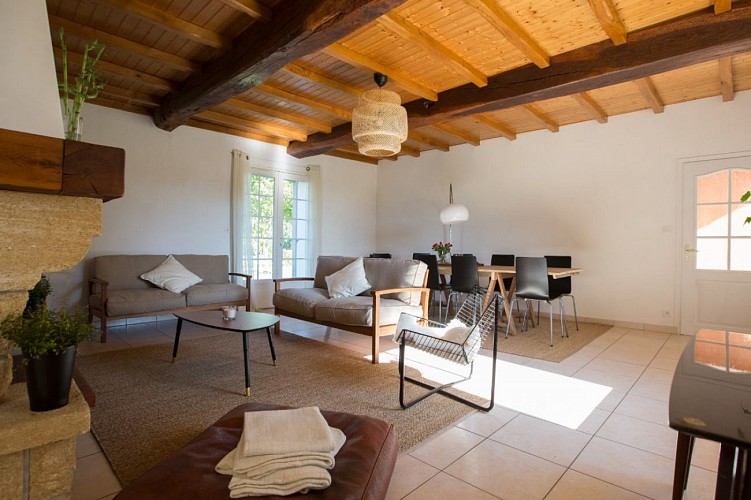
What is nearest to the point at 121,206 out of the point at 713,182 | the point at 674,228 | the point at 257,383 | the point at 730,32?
the point at 257,383

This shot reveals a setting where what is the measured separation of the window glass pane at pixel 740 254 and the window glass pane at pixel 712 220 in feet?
0.46

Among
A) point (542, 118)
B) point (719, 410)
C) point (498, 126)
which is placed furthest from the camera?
point (498, 126)

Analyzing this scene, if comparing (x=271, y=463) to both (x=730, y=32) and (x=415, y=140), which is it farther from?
(x=415, y=140)

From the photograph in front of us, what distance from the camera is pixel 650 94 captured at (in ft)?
13.8

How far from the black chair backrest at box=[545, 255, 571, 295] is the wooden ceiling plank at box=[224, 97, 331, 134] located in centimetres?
350

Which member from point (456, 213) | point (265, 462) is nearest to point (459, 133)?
point (456, 213)

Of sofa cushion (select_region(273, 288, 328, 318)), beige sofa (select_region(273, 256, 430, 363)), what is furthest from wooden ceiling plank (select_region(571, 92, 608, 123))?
sofa cushion (select_region(273, 288, 328, 318))

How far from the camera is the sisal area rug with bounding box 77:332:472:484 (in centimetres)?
199

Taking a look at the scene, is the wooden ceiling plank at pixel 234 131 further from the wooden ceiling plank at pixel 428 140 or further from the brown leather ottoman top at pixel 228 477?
the brown leather ottoman top at pixel 228 477

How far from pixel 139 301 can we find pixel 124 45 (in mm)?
2359

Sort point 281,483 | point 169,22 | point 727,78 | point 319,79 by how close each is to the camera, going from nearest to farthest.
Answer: point 281,483, point 169,22, point 727,78, point 319,79

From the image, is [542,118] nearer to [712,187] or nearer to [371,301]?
[712,187]

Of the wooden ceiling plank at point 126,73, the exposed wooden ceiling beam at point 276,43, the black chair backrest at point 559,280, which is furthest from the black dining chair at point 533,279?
the wooden ceiling plank at point 126,73

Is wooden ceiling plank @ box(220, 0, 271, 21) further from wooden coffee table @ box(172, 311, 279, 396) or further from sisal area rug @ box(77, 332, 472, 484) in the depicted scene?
sisal area rug @ box(77, 332, 472, 484)
